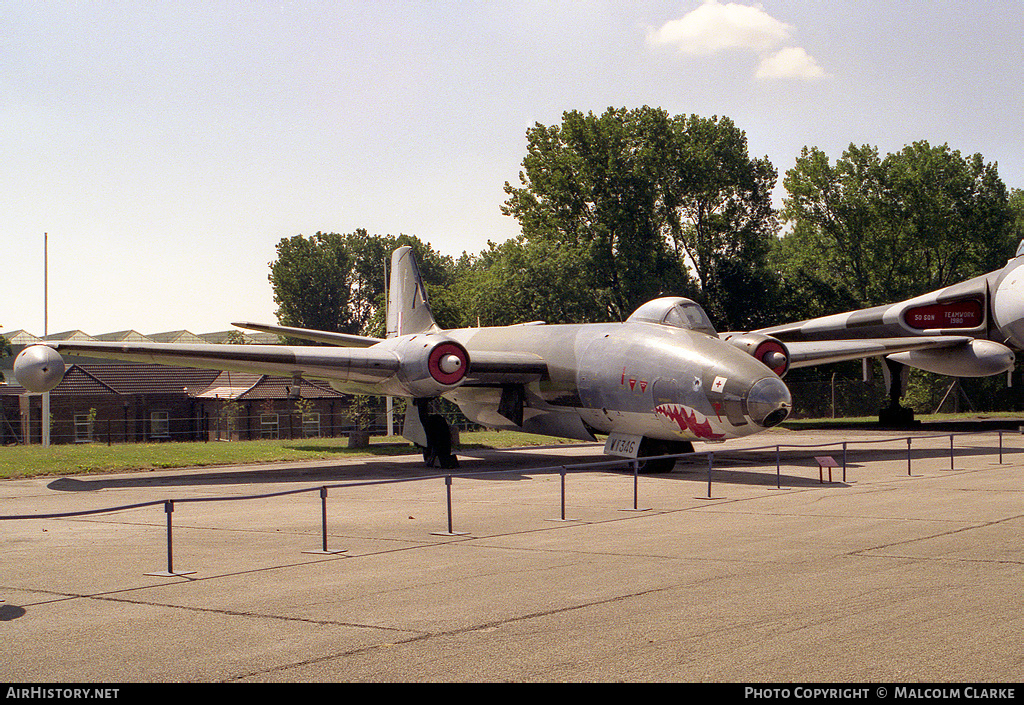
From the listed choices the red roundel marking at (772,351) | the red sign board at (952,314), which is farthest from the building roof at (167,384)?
the red roundel marking at (772,351)

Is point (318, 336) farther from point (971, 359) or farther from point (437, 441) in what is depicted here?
point (971, 359)

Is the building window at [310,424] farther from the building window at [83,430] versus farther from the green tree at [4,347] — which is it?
the green tree at [4,347]

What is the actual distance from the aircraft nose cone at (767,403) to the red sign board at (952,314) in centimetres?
1612

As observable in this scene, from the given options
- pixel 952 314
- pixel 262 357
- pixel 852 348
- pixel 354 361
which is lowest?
pixel 354 361

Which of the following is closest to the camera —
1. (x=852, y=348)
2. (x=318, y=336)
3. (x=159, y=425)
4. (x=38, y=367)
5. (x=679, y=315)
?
(x=38, y=367)

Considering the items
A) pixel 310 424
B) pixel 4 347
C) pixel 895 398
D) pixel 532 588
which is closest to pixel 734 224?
pixel 895 398

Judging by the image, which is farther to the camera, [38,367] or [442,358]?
[442,358]

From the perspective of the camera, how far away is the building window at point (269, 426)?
54.9 meters

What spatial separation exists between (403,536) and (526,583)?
3.80 m

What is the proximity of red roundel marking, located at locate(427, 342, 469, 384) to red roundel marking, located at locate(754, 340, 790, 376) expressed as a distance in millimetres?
7387

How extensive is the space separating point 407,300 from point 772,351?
40.7ft

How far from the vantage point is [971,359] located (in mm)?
31688

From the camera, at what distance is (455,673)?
6.28m
